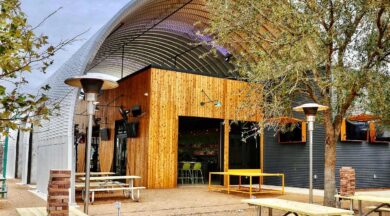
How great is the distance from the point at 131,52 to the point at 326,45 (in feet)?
52.4

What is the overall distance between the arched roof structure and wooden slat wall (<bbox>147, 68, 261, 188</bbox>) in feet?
2.24

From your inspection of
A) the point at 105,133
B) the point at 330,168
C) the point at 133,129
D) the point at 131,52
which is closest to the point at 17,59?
the point at 330,168

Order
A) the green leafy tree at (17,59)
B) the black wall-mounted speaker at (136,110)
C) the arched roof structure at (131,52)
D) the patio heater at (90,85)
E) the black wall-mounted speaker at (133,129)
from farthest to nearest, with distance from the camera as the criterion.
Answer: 1. the black wall-mounted speaker at (133,129)
2. the black wall-mounted speaker at (136,110)
3. the arched roof structure at (131,52)
4. the patio heater at (90,85)
5. the green leafy tree at (17,59)

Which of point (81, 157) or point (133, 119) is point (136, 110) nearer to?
point (133, 119)

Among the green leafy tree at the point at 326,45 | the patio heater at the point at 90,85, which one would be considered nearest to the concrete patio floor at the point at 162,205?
the green leafy tree at the point at 326,45

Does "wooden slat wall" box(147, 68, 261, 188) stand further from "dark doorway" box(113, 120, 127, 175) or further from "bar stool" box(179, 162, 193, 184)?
"dark doorway" box(113, 120, 127, 175)

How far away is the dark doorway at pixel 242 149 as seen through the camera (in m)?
16.4

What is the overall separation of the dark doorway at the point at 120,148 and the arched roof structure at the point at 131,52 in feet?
9.01

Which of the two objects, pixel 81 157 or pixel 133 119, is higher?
pixel 133 119

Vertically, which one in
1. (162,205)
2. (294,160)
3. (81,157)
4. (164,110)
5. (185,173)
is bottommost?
(162,205)

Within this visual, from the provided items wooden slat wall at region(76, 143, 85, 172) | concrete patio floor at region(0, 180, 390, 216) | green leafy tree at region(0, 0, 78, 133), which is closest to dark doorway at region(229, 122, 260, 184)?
concrete patio floor at region(0, 180, 390, 216)

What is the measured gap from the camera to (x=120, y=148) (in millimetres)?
16812

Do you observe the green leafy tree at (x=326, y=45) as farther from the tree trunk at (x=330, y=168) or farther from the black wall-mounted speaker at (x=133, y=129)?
the black wall-mounted speaker at (x=133, y=129)

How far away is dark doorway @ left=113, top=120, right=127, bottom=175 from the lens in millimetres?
16422
